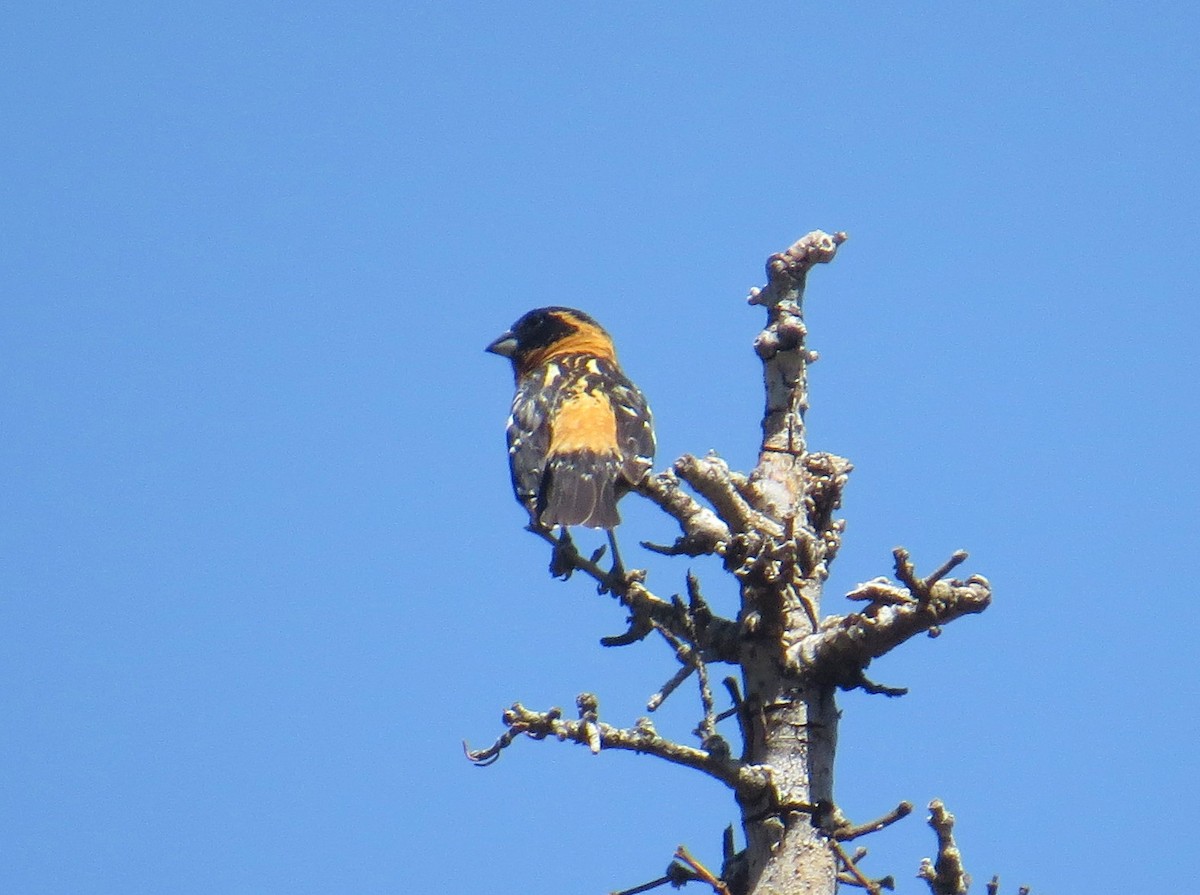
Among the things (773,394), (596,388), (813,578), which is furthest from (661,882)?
(596,388)

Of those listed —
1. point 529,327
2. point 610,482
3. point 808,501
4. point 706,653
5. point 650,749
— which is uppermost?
point 529,327

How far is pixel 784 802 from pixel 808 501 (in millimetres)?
1282

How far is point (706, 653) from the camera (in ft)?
16.3

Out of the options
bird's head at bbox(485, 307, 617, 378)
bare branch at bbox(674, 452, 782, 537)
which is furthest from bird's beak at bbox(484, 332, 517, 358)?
bare branch at bbox(674, 452, 782, 537)

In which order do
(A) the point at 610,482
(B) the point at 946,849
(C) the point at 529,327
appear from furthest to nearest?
(C) the point at 529,327, (A) the point at 610,482, (B) the point at 946,849

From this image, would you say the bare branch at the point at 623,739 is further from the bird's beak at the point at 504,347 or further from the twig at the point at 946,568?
the bird's beak at the point at 504,347

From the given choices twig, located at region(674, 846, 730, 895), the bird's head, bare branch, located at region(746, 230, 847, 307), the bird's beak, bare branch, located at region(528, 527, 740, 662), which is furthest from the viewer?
the bird's beak

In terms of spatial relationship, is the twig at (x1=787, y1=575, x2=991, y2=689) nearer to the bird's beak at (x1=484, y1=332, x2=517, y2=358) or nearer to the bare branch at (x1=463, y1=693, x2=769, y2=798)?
the bare branch at (x1=463, y1=693, x2=769, y2=798)

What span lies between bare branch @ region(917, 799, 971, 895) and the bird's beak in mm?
5617

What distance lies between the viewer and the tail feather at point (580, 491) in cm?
670

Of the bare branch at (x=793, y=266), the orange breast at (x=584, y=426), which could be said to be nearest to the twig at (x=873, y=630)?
the bare branch at (x=793, y=266)

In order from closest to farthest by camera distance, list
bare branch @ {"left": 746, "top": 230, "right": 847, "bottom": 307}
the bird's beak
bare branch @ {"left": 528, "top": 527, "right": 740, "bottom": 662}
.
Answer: bare branch @ {"left": 528, "top": 527, "right": 740, "bottom": 662} → bare branch @ {"left": 746, "top": 230, "right": 847, "bottom": 307} → the bird's beak

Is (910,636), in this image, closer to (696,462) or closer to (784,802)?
(784,802)

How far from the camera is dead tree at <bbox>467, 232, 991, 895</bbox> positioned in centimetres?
427
